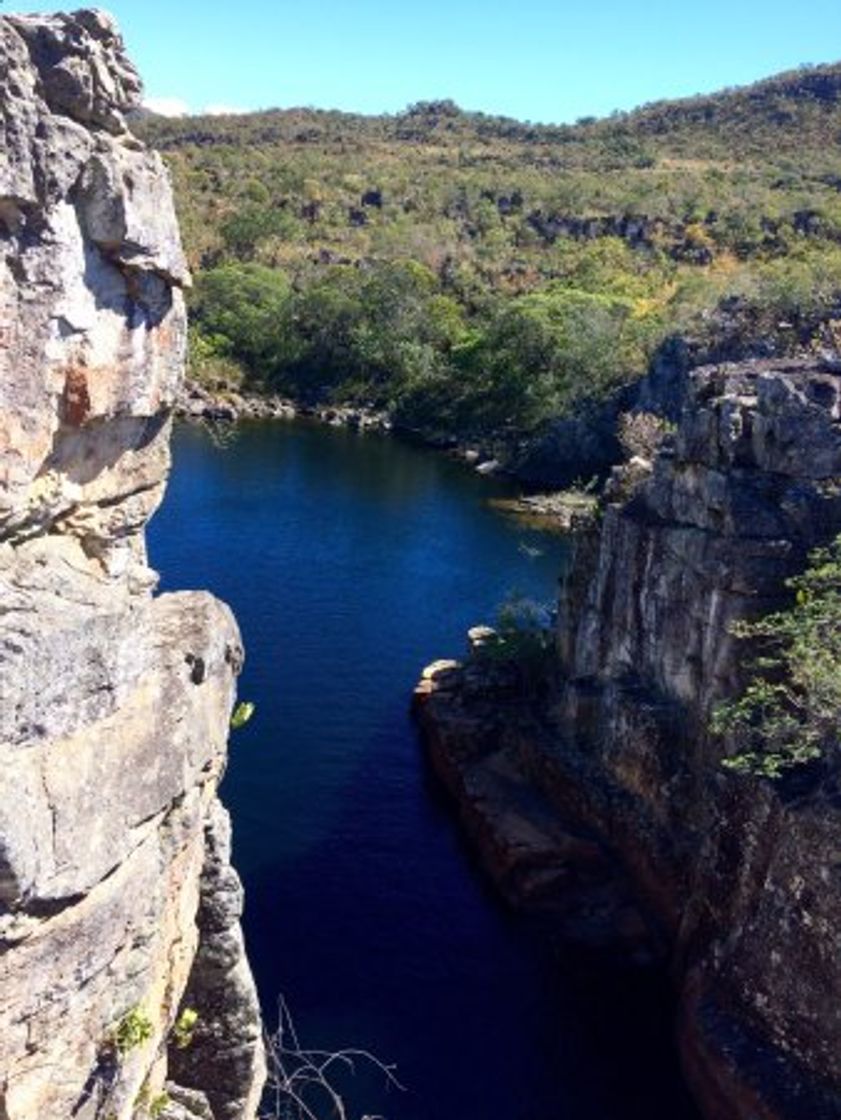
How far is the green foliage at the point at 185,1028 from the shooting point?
13977 mm

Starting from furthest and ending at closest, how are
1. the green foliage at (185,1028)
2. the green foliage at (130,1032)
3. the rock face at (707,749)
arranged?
the rock face at (707,749) → the green foliage at (185,1028) → the green foliage at (130,1032)

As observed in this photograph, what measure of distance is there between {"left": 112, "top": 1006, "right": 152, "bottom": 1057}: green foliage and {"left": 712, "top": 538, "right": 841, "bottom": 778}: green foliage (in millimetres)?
12909

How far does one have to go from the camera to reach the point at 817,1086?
767 inches

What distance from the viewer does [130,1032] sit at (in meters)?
10.8

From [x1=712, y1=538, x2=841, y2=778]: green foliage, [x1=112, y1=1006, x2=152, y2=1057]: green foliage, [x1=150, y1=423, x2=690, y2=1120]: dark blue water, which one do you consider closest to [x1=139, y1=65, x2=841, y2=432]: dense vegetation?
[x1=150, y1=423, x2=690, y2=1120]: dark blue water

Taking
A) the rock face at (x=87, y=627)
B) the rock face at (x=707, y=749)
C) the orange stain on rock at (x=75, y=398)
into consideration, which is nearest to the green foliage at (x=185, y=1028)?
the rock face at (x=87, y=627)

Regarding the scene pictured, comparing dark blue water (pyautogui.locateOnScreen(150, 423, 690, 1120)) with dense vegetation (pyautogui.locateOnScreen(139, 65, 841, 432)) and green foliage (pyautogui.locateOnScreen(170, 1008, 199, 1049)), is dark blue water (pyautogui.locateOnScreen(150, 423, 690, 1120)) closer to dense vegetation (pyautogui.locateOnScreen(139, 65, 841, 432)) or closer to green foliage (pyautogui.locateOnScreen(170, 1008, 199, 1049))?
green foliage (pyautogui.locateOnScreen(170, 1008, 199, 1049))

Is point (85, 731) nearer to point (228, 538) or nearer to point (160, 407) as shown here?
point (160, 407)

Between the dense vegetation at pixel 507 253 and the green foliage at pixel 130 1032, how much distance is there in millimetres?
37081

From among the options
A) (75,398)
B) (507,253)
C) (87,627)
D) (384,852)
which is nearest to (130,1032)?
(87,627)

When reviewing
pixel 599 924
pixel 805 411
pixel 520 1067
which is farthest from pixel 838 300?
pixel 520 1067

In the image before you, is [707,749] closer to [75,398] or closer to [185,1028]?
[185,1028]

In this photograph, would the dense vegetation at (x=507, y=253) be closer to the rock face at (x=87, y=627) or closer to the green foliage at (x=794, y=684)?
the green foliage at (x=794, y=684)

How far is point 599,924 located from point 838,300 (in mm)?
37728
